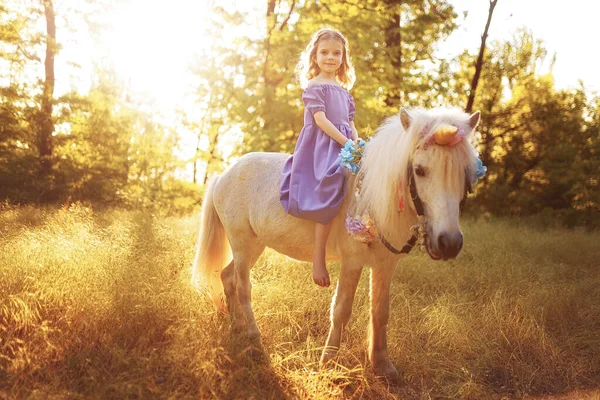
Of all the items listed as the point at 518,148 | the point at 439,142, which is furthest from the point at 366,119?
the point at 518,148

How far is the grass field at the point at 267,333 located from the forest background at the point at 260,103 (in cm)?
470

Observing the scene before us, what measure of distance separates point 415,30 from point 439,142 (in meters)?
9.76

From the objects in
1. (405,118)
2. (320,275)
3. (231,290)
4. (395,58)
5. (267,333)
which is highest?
(395,58)

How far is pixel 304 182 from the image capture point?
3182 mm

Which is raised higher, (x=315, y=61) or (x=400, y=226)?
(x=315, y=61)

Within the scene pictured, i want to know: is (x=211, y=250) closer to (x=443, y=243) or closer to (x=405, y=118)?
(x=405, y=118)

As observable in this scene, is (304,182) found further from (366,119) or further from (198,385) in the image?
(366,119)

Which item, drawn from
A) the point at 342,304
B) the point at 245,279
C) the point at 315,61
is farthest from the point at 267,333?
the point at 315,61

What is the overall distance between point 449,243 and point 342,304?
1146 mm

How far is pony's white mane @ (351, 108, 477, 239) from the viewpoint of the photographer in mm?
2395

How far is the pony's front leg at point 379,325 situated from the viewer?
10.5 feet

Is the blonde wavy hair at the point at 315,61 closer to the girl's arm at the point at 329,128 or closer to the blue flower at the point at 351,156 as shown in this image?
the girl's arm at the point at 329,128

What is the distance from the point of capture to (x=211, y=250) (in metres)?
4.25

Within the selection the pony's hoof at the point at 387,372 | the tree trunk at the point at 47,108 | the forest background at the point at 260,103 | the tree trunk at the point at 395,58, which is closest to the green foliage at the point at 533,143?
the forest background at the point at 260,103
